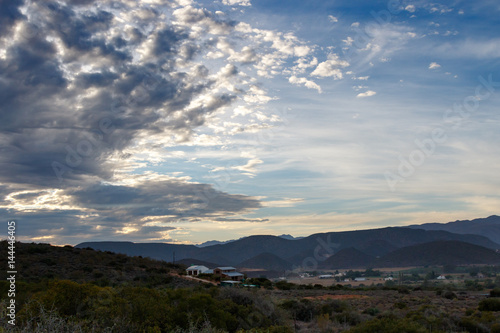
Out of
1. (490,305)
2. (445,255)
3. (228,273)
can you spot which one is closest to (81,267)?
(228,273)

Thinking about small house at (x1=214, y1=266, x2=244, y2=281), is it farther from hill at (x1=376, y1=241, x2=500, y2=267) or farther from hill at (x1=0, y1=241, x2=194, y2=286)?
hill at (x1=376, y1=241, x2=500, y2=267)

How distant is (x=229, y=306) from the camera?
1817cm

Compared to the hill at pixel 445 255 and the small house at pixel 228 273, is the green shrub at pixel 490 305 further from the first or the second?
the hill at pixel 445 255

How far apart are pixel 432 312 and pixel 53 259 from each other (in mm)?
41734

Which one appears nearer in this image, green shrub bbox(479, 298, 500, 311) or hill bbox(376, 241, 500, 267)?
green shrub bbox(479, 298, 500, 311)

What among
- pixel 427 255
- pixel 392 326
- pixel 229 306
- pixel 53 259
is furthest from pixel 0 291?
pixel 427 255

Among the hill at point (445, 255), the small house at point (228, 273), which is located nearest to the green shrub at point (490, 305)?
the small house at point (228, 273)

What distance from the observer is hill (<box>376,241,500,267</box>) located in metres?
167

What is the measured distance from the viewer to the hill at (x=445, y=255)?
548 feet

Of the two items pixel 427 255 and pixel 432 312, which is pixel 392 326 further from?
pixel 427 255

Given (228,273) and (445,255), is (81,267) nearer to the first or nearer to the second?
(228,273)

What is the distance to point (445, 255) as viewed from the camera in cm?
17612

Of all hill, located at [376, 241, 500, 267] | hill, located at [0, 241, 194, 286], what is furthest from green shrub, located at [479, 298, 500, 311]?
hill, located at [376, 241, 500, 267]

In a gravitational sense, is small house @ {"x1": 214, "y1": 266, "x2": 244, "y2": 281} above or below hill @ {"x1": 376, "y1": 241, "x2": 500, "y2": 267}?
above
